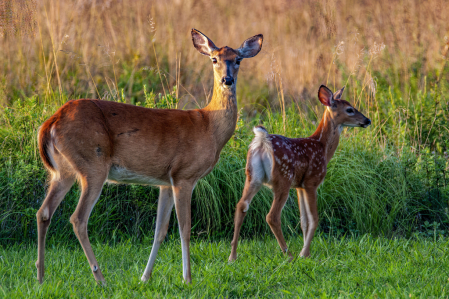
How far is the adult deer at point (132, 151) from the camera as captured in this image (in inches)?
144

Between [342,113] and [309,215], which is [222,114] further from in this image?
[342,113]

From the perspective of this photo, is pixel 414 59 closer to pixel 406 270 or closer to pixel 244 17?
pixel 244 17

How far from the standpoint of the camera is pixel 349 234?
5523 mm

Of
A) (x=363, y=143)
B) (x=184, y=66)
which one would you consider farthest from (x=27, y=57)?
(x=363, y=143)

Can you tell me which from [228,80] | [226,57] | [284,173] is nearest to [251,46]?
[226,57]

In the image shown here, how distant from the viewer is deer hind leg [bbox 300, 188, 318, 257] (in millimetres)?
4559

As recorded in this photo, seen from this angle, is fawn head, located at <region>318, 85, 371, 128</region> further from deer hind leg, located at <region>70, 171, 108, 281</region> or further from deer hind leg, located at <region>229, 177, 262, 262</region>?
deer hind leg, located at <region>70, 171, 108, 281</region>

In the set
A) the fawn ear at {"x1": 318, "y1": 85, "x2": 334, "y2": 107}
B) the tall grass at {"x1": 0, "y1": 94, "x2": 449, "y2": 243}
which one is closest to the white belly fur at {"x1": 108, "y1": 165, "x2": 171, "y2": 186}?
the tall grass at {"x1": 0, "y1": 94, "x2": 449, "y2": 243}

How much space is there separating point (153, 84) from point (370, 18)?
217 inches

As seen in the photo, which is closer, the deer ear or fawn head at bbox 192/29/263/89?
fawn head at bbox 192/29/263/89

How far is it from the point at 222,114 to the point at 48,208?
5.02 ft

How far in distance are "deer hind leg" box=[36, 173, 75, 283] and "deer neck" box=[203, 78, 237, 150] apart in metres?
1.18

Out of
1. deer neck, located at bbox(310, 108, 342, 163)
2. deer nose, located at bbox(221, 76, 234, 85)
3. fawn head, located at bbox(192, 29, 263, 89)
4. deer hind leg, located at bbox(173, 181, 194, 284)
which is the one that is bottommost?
deer hind leg, located at bbox(173, 181, 194, 284)

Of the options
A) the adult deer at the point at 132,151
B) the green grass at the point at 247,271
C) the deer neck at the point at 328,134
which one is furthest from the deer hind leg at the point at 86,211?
the deer neck at the point at 328,134
